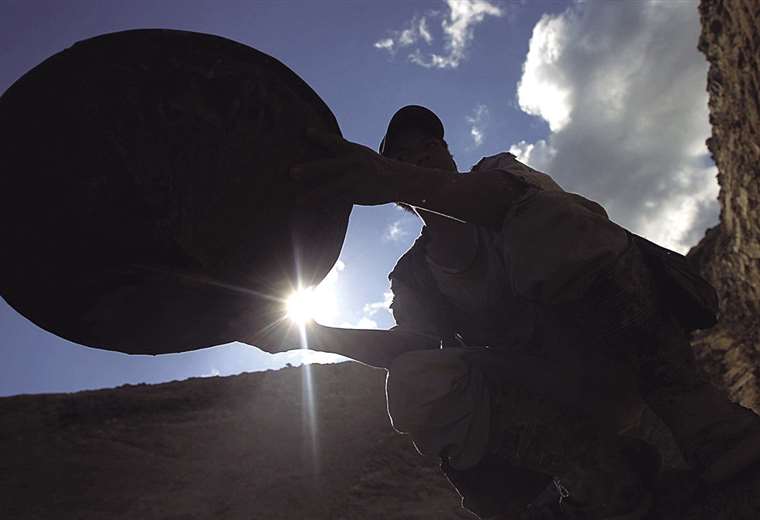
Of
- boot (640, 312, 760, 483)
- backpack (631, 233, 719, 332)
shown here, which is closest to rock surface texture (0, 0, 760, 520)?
backpack (631, 233, 719, 332)

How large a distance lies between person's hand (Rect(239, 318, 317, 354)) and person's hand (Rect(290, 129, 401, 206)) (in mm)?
657

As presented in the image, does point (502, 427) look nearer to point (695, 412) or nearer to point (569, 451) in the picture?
point (569, 451)

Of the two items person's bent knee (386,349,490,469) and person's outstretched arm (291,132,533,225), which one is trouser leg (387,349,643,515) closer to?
person's bent knee (386,349,490,469)

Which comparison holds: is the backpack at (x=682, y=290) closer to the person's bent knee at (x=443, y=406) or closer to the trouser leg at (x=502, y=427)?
the trouser leg at (x=502, y=427)

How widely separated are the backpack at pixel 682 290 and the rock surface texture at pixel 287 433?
2971mm

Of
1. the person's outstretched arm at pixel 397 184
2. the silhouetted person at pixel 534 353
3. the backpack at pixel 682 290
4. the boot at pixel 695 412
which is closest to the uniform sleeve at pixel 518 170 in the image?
the silhouetted person at pixel 534 353

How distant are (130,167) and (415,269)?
1.27 metres

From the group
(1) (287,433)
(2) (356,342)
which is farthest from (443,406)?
(1) (287,433)

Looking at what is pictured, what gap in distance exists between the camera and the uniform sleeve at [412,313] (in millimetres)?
2221

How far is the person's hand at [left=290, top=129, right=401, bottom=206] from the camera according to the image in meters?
1.39

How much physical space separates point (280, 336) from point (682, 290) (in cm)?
141

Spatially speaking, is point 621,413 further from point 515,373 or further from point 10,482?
point 10,482

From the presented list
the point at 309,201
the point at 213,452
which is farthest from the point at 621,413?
the point at 213,452

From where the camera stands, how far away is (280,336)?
1.94 m
